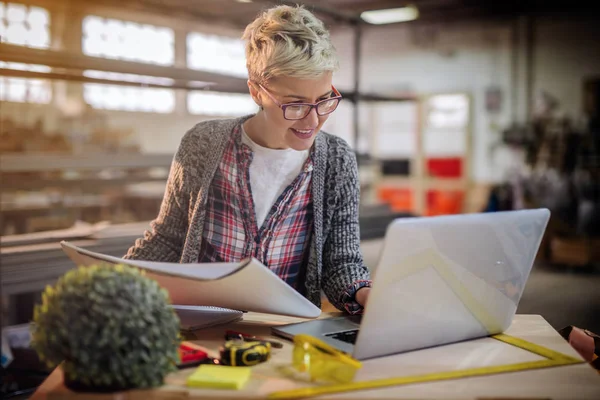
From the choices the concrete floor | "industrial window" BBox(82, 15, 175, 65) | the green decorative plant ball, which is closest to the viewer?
the green decorative plant ball

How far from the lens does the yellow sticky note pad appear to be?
2.82 ft

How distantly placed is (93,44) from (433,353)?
27.5 feet

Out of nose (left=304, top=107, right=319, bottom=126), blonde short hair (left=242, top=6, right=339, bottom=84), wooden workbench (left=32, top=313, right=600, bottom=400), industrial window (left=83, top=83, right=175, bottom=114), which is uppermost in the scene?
industrial window (left=83, top=83, right=175, bottom=114)

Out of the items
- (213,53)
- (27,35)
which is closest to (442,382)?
Result: (27,35)

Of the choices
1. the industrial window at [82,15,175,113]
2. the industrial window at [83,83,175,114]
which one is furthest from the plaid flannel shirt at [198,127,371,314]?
the industrial window at [82,15,175,113]

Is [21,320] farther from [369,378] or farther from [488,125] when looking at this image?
[488,125]

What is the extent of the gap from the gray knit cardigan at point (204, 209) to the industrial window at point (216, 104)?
8.31 m

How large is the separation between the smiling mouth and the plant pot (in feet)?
2.41

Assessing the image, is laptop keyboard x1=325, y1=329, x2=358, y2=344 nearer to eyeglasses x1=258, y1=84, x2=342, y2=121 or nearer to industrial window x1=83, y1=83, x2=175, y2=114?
eyeglasses x1=258, y1=84, x2=342, y2=121

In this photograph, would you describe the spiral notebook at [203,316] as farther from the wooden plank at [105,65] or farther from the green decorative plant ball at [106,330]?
the wooden plank at [105,65]

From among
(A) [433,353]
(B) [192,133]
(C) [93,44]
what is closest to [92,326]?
(A) [433,353]

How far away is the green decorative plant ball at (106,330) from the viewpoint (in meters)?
0.79

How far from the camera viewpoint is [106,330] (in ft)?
2.56

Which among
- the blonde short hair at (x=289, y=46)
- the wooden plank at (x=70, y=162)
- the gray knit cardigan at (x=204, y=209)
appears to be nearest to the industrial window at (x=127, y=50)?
the wooden plank at (x=70, y=162)
